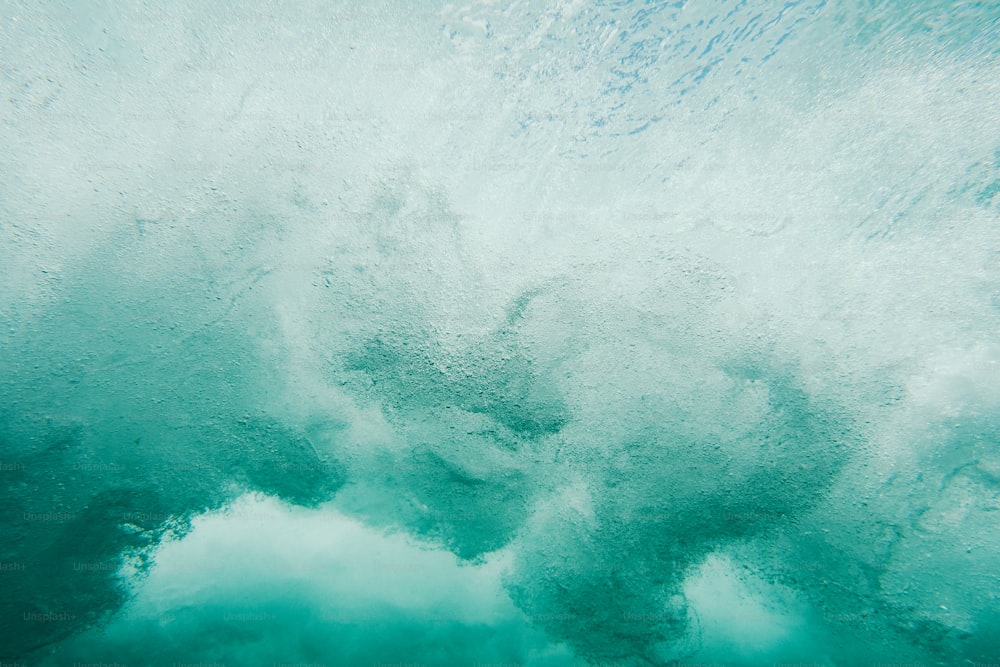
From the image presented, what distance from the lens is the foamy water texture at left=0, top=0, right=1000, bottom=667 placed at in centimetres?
429

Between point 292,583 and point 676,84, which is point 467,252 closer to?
point 676,84

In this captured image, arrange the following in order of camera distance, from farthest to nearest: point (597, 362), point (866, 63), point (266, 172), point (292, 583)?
point (292, 583), point (597, 362), point (266, 172), point (866, 63)

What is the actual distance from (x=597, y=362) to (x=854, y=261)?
137 inches

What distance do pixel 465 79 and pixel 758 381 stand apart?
5.51m

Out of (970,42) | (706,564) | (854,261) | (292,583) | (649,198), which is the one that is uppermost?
(970,42)

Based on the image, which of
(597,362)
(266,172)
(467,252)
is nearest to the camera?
(266,172)

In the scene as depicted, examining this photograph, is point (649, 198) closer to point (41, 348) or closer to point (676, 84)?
point (676, 84)

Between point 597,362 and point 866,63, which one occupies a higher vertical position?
point 866,63

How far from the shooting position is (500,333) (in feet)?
18.1

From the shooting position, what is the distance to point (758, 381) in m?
5.55

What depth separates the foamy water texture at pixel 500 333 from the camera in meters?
4.29

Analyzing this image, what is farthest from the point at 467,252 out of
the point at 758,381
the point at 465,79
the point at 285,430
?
the point at 758,381

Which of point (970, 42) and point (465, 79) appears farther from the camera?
point (465, 79)

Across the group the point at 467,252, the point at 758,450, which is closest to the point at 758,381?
the point at 758,450
